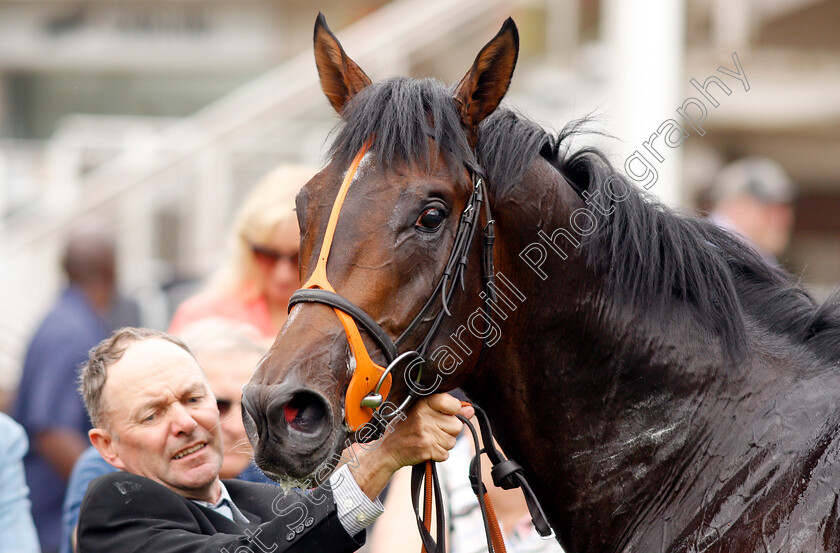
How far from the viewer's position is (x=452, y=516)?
9.04 ft

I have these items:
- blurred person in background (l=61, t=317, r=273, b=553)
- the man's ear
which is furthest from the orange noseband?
blurred person in background (l=61, t=317, r=273, b=553)

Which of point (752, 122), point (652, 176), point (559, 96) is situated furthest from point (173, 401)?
point (752, 122)

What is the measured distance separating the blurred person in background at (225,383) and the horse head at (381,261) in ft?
3.60

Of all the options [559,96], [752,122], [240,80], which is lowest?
[752,122]

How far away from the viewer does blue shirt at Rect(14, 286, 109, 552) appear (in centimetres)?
447

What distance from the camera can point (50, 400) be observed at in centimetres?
465

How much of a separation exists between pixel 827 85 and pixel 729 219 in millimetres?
5157

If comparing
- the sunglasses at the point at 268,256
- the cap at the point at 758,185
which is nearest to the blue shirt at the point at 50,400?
the sunglasses at the point at 268,256

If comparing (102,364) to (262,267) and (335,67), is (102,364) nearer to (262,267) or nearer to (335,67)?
(335,67)

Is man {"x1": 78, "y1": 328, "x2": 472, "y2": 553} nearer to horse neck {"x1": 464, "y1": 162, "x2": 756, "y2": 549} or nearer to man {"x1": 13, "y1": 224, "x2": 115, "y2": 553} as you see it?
horse neck {"x1": 464, "y1": 162, "x2": 756, "y2": 549}

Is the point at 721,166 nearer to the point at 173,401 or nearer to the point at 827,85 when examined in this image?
the point at 827,85

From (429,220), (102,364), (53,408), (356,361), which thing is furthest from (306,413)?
(53,408)

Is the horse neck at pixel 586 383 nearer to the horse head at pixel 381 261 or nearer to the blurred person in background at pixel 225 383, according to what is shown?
the horse head at pixel 381 261

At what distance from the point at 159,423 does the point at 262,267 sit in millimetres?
1949
